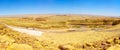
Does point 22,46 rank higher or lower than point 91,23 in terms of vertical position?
higher

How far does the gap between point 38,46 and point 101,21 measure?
45611 millimetres

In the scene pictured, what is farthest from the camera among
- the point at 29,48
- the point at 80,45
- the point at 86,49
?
the point at 80,45

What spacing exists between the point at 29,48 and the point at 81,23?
151 feet

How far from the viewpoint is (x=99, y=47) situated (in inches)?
446

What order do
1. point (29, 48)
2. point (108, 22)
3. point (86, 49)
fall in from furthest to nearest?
point (108, 22)
point (86, 49)
point (29, 48)

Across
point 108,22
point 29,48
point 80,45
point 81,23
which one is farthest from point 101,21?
point 29,48

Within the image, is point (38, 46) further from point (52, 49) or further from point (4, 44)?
point (4, 44)

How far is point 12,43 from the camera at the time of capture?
8570 millimetres

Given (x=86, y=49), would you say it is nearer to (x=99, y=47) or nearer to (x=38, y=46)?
(x=99, y=47)

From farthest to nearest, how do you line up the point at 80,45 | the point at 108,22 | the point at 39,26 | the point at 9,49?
the point at 108,22
the point at 39,26
the point at 80,45
the point at 9,49

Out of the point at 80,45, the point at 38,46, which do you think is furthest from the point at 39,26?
the point at 38,46

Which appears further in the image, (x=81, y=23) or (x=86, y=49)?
(x=81, y=23)

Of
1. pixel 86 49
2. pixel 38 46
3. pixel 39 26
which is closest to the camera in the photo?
pixel 38 46

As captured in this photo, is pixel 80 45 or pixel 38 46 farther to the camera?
pixel 80 45
